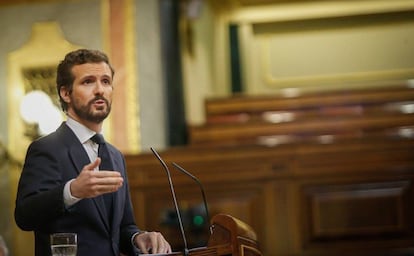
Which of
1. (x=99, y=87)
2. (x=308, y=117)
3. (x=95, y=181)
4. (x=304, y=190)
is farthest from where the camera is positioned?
(x=308, y=117)

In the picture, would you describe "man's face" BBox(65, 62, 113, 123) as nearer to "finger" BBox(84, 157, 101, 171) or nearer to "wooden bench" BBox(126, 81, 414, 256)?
"finger" BBox(84, 157, 101, 171)

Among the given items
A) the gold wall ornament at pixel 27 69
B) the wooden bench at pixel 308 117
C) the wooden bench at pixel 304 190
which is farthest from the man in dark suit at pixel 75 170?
the gold wall ornament at pixel 27 69

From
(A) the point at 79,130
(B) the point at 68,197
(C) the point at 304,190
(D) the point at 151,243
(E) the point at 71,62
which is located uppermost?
(E) the point at 71,62

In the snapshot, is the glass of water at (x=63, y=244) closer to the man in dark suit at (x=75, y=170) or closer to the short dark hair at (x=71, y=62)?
the man in dark suit at (x=75, y=170)

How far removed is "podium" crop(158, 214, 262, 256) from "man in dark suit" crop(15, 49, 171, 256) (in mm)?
90

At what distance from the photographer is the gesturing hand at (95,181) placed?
5.27 feet

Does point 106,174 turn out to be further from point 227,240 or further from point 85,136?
point 227,240

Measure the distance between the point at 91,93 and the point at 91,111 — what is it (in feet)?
0.10

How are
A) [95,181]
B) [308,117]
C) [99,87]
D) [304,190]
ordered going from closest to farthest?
[95,181], [99,87], [304,190], [308,117]

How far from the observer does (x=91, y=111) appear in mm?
1728

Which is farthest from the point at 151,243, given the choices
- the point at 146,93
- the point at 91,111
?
the point at 146,93

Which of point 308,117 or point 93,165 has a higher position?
point 93,165

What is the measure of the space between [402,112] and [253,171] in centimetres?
141

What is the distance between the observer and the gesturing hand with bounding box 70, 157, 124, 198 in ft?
5.27
